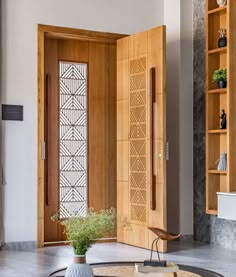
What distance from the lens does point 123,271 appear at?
4.87 metres

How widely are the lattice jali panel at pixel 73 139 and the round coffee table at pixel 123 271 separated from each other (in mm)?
1993

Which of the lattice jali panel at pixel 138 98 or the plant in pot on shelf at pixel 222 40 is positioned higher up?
the plant in pot on shelf at pixel 222 40

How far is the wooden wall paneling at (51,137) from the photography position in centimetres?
686

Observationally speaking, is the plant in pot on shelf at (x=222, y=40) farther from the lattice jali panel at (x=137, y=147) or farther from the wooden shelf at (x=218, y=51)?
the lattice jali panel at (x=137, y=147)

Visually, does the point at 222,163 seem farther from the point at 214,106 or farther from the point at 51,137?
the point at 51,137

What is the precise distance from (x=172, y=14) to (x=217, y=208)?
8.16ft

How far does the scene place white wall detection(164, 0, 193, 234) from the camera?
717 cm

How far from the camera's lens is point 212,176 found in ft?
21.6

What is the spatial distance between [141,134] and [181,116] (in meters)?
0.73

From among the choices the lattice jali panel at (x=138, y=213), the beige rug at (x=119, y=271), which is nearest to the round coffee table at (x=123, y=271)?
the beige rug at (x=119, y=271)

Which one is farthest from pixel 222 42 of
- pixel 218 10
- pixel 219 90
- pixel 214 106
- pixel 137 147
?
pixel 137 147

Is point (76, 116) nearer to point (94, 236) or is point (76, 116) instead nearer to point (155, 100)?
point (155, 100)

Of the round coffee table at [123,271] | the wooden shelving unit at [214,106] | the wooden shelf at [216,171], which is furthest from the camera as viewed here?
the wooden shelving unit at [214,106]

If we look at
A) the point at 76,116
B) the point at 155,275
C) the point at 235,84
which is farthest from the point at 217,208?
the point at 155,275
